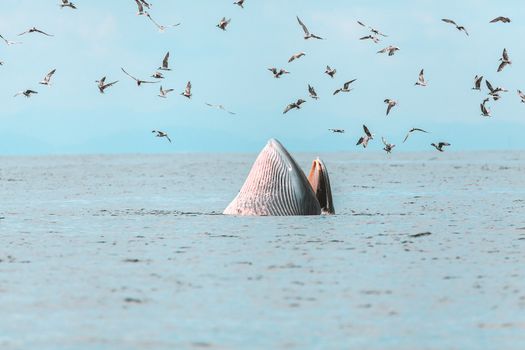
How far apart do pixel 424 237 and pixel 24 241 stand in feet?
33.9

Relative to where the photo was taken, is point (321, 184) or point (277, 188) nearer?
point (277, 188)

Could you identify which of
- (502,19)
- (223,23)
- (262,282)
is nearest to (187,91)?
(223,23)

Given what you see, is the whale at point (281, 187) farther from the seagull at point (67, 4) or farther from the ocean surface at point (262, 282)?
the seagull at point (67, 4)

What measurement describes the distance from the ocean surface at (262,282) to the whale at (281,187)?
517mm

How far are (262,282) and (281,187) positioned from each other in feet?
38.6

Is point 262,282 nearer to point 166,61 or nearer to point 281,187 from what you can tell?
point 281,187

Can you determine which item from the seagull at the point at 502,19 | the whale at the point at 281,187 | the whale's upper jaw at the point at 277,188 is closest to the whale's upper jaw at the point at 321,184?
the whale at the point at 281,187

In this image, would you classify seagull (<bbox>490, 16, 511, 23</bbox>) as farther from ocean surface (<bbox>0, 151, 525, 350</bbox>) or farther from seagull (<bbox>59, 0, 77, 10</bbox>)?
seagull (<bbox>59, 0, 77, 10</bbox>)

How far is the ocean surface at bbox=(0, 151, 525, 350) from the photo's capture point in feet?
51.1

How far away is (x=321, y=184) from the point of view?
3359 cm

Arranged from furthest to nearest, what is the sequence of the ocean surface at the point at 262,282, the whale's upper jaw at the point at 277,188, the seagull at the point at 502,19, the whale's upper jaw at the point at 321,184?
the seagull at the point at 502,19 → the whale's upper jaw at the point at 321,184 → the whale's upper jaw at the point at 277,188 → the ocean surface at the point at 262,282

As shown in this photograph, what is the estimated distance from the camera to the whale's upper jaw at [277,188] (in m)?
31.9

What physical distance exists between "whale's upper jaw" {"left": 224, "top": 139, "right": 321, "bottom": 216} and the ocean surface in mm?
504

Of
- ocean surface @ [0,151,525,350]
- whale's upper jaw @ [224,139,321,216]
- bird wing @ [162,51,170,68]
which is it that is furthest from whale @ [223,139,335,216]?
bird wing @ [162,51,170,68]
